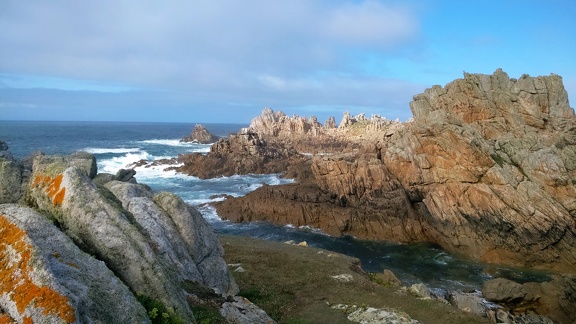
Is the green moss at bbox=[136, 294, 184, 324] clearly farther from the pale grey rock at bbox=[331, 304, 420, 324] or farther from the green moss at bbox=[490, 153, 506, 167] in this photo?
the green moss at bbox=[490, 153, 506, 167]

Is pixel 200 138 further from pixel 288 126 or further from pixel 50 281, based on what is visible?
pixel 50 281

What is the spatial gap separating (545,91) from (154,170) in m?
72.7

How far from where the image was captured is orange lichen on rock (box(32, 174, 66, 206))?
1198 cm

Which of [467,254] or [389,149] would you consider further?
[389,149]

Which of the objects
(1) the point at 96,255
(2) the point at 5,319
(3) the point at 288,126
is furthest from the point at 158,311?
(3) the point at 288,126

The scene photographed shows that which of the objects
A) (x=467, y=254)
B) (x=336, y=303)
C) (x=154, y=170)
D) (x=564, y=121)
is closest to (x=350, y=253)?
(x=467, y=254)

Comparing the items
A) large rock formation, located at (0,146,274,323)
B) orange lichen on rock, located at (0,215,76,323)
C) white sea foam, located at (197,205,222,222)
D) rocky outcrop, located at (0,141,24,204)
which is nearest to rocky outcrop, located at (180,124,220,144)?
white sea foam, located at (197,205,222,222)

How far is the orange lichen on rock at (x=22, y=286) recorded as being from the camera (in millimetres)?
7051

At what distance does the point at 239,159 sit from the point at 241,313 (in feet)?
231

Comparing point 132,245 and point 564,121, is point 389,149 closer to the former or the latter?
point 564,121

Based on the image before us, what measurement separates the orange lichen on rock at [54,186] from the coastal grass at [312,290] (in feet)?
35.9

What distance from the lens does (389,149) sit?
5112cm

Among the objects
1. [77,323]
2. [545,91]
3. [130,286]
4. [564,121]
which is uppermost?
[545,91]

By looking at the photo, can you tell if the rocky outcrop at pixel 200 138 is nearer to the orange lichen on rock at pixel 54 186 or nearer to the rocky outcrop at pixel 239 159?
the rocky outcrop at pixel 239 159
